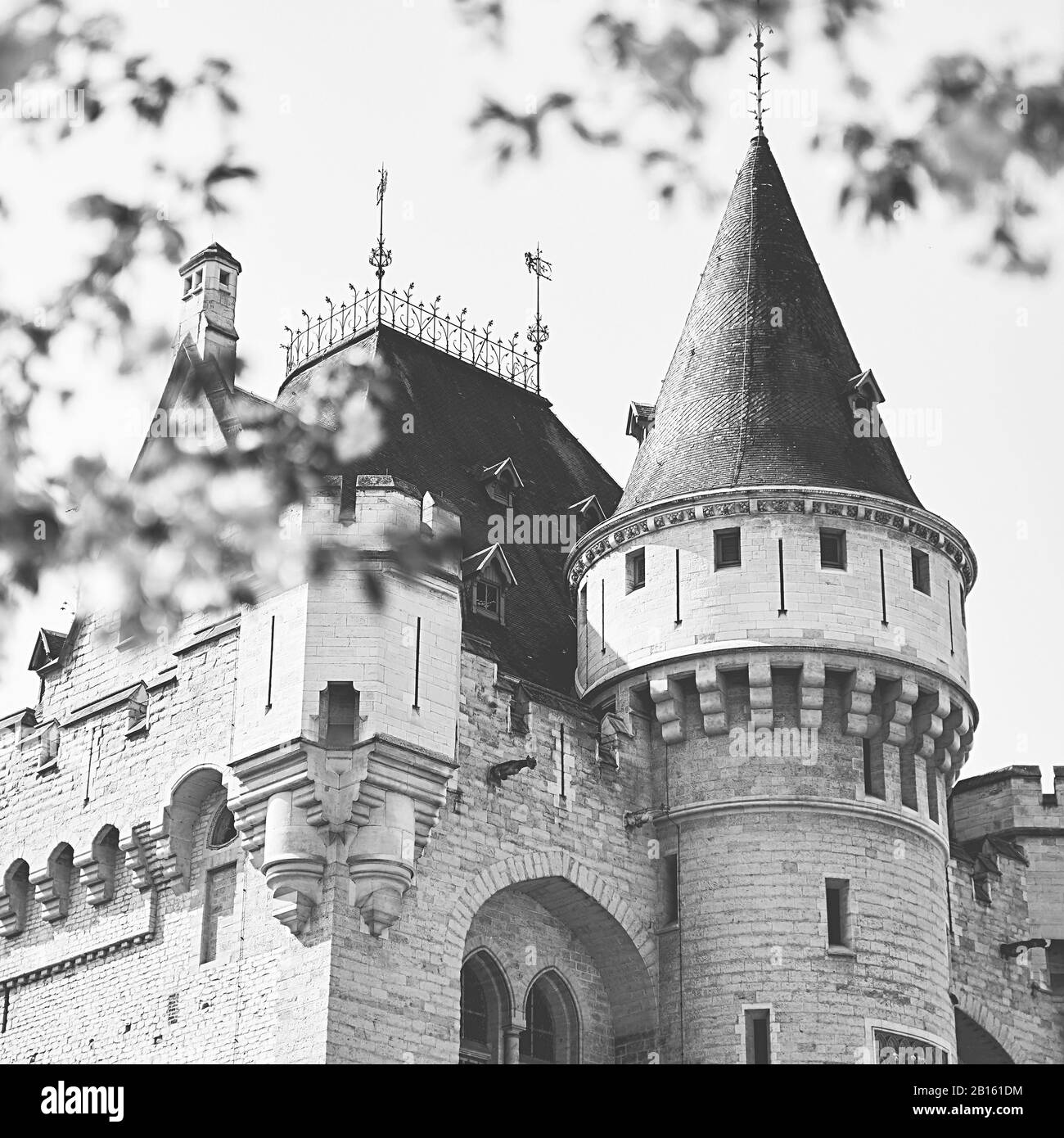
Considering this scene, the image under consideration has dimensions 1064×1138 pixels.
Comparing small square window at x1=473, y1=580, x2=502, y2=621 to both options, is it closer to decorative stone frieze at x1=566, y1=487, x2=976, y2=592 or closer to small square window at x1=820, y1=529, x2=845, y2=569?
decorative stone frieze at x1=566, y1=487, x2=976, y2=592

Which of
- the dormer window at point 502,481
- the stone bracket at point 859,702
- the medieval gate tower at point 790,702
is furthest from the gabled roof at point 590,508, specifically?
the stone bracket at point 859,702

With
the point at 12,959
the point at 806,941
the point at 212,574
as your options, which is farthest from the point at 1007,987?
the point at 212,574

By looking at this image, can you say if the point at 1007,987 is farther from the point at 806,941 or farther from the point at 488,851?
the point at 488,851

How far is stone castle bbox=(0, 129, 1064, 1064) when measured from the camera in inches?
1003

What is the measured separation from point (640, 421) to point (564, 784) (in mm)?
6955

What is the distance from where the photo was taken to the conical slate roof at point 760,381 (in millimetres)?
29750

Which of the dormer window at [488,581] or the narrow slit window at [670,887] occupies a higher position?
the dormer window at [488,581]

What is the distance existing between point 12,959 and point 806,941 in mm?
10485

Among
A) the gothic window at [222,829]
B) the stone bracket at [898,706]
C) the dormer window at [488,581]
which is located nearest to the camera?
the gothic window at [222,829]

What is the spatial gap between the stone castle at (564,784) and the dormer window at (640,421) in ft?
0.61

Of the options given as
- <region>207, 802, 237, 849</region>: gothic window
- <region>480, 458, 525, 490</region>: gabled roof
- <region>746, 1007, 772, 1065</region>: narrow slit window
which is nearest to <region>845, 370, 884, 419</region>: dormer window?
<region>480, 458, 525, 490</region>: gabled roof

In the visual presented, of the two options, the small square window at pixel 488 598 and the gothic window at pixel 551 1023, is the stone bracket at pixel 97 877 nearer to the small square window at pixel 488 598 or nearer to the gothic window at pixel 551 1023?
the gothic window at pixel 551 1023

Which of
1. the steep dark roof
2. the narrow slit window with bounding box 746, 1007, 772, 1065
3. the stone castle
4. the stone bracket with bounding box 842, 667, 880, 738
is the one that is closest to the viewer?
the stone castle

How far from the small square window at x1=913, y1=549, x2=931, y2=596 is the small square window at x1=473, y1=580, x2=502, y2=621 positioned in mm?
5806
